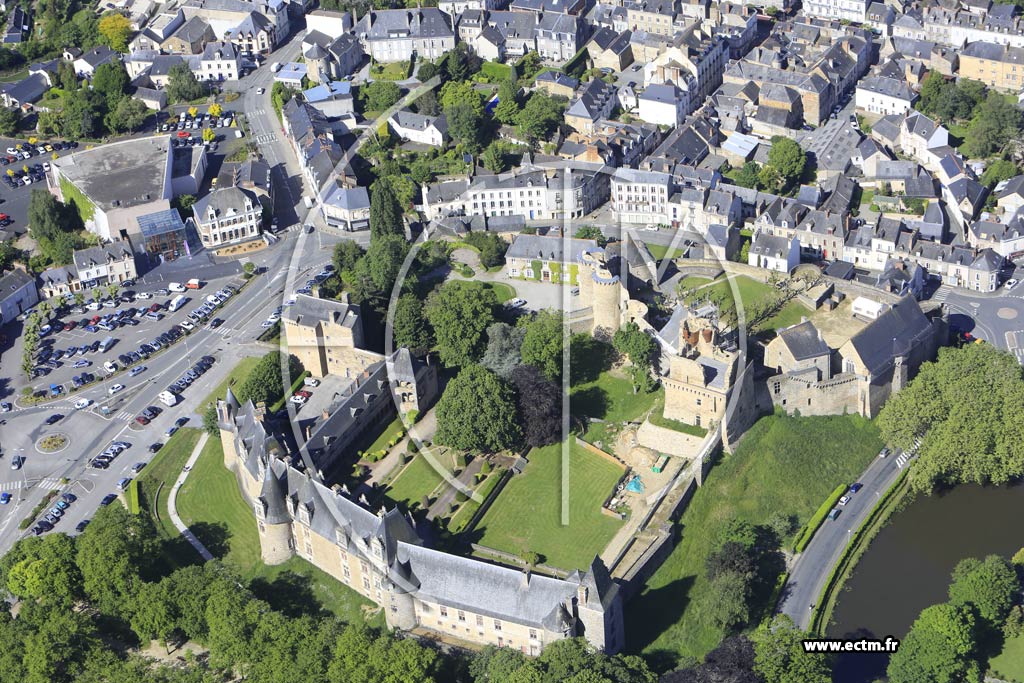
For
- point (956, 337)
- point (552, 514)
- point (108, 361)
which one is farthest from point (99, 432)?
point (956, 337)

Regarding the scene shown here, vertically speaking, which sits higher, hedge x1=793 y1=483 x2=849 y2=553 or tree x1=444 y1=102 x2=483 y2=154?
tree x1=444 y1=102 x2=483 y2=154

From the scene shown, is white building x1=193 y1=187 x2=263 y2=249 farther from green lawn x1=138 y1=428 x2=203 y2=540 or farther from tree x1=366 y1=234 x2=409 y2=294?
green lawn x1=138 y1=428 x2=203 y2=540

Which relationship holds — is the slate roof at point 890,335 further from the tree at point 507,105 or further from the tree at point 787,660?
the tree at point 507,105

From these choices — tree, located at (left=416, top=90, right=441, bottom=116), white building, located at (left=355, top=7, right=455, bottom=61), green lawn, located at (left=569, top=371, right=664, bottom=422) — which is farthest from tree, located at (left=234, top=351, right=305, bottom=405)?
white building, located at (left=355, top=7, right=455, bottom=61)

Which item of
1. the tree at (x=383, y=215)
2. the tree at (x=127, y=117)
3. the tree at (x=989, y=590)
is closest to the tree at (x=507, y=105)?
the tree at (x=383, y=215)

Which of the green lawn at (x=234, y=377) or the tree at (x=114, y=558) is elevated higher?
the green lawn at (x=234, y=377)

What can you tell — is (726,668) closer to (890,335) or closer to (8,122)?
(890,335)
